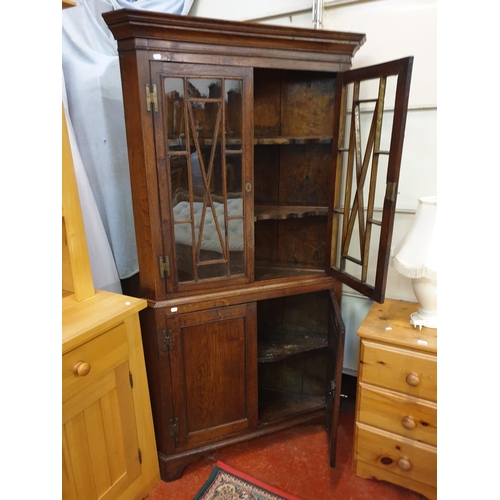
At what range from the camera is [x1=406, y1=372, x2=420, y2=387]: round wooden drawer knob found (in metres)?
1.38

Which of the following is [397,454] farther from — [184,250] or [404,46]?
[404,46]

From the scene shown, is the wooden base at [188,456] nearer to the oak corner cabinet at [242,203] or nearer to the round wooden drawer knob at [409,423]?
the oak corner cabinet at [242,203]

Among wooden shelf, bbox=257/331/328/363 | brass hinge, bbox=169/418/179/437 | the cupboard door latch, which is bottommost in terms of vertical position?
brass hinge, bbox=169/418/179/437

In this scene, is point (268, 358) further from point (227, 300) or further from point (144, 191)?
point (144, 191)

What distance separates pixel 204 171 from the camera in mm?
1370

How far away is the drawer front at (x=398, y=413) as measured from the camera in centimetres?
141

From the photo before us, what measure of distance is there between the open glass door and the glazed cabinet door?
1.26 feet

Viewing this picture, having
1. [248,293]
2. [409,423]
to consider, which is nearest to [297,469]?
[409,423]

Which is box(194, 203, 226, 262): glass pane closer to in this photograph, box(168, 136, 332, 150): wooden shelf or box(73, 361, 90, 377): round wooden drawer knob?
box(168, 136, 332, 150): wooden shelf

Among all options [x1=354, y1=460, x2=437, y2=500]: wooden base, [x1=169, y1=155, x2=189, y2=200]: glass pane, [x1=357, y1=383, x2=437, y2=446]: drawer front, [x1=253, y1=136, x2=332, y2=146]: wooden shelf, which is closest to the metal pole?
[x1=253, y1=136, x2=332, y2=146]: wooden shelf

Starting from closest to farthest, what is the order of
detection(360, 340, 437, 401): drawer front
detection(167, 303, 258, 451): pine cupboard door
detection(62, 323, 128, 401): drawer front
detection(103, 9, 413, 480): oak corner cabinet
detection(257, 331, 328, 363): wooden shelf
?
detection(62, 323, 128, 401): drawer front < detection(103, 9, 413, 480): oak corner cabinet < detection(360, 340, 437, 401): drawer front < detection(167, 303, 258, 451): pine cupboard door < detection(257, 331, 328, 363): wooden shelf

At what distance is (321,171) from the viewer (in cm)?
175

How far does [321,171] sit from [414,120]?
428 mm

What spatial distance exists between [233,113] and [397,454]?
143cm
